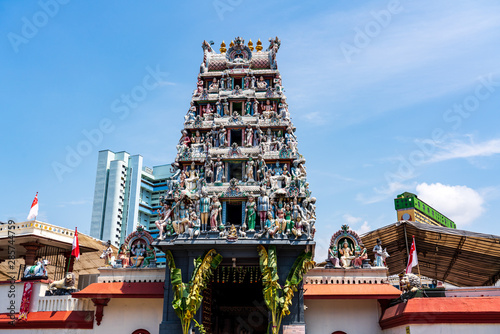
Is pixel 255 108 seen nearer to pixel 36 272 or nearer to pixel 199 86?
pixel 199 86

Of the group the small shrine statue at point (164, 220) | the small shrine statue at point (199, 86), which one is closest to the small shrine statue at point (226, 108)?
the small shrine statue at point (199, 86)

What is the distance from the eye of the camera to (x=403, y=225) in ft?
89.3

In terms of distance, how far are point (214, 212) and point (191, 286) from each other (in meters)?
3.91

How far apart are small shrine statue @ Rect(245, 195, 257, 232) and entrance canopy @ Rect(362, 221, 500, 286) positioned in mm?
9760

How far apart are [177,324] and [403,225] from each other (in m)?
14.8

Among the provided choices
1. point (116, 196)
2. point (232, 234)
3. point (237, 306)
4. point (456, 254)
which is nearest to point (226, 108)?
point (232, 234)

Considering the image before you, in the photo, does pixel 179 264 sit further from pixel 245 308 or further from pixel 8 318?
pixel 8 318

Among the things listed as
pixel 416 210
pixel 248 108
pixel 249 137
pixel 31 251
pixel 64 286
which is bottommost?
pixel 64 286

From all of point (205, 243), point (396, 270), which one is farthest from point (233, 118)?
point (396, 270)

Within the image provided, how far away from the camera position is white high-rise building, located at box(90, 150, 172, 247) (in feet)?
285

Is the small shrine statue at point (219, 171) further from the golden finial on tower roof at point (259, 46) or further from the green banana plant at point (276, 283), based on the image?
the golden finial on tower roof at point (259, 46)

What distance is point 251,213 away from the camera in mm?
22453

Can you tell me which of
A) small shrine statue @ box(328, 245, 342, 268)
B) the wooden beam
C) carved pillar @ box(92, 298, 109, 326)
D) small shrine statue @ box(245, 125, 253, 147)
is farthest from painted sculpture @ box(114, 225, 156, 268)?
the wooden beam

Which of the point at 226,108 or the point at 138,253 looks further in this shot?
the point at 226,108
